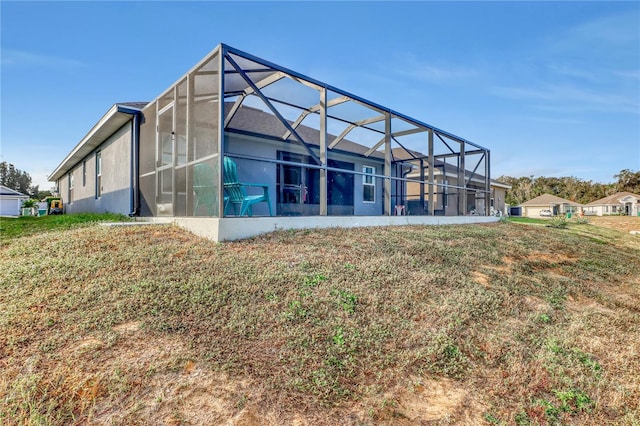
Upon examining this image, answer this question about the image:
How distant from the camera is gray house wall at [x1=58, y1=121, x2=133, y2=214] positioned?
871 centimetres

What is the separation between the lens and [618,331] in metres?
3.35

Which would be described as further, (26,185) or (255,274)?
(26,185)

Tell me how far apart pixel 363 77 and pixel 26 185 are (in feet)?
250

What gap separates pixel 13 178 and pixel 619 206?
98.9 m

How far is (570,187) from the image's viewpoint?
51.7 m

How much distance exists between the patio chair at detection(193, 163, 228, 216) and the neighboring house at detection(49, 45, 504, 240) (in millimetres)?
17

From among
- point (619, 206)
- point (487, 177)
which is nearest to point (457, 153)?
point (487, 177)

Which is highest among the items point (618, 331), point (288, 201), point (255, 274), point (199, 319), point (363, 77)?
point (363, 77)

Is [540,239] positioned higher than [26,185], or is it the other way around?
[26,185]

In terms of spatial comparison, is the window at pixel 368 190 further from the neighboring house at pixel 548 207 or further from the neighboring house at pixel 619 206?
the neighboring house at pixel 619 206

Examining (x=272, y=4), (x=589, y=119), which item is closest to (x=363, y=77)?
(x=272, y=4)

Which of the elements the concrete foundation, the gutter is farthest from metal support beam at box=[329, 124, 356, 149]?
the gutter

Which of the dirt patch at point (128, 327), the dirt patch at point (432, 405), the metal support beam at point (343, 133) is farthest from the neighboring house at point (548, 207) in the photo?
the dirt patch at point (128, 327)

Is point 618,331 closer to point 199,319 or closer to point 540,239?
point 199,319
